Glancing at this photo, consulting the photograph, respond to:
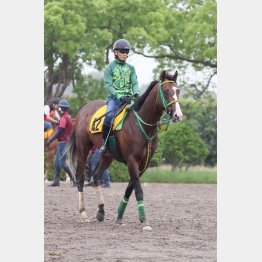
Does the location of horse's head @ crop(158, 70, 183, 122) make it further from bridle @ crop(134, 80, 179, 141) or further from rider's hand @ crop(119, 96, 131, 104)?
rider's hand @ crop(119, 96, 131, 104)

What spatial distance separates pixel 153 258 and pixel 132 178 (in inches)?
134

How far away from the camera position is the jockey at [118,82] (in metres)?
12.4

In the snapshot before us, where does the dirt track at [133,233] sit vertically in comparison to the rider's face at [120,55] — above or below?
below

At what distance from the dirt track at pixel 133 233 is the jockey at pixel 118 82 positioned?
1536 mm

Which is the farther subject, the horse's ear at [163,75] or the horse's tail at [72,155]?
the horse's tail at [72,155]

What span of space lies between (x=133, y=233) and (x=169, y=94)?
1.94 metres

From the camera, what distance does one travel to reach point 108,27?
35.5 m

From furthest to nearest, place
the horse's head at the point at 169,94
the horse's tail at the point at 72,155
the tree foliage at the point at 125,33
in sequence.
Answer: the tree foliage at the point at 125,33 < the horse's tail at the point at 72,155 < the horse's head at the point at 169,94

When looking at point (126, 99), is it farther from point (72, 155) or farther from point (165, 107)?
point (72, 155)

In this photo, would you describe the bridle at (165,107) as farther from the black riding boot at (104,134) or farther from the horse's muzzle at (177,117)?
the black riding boot at (104,134)

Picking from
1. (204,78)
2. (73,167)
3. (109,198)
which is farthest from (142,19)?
(73,167)

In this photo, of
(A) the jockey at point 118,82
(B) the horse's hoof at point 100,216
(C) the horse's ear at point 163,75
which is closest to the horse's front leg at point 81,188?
(B) the horse's hoof at point 100,216

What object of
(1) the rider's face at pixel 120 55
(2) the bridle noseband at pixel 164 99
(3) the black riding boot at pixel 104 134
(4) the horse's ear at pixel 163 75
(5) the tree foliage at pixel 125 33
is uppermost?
(5) the tree foliage at pixel 125 33

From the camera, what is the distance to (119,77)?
12.5 metres
